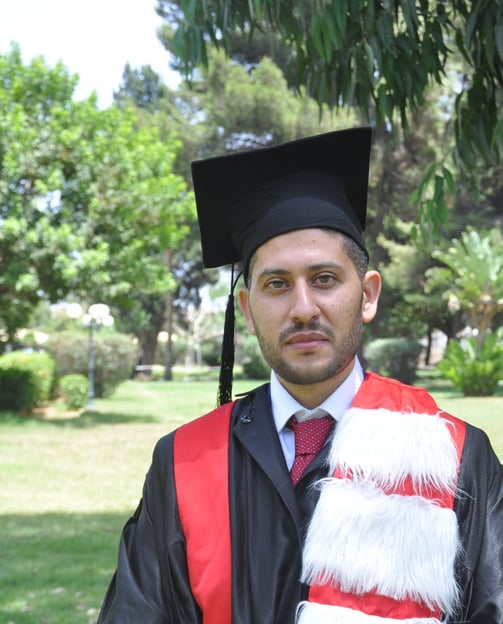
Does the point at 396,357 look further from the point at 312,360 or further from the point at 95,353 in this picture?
the point at 312,360

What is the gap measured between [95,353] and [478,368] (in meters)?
11.1

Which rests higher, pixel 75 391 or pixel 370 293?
pixel 370 293

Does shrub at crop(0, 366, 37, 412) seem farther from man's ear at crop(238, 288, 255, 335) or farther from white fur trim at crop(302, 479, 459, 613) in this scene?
white fur trim at crop(302, 479, 459, 613)

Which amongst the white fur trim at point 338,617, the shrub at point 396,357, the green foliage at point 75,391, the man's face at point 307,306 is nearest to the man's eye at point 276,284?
the man's face at point 307,306

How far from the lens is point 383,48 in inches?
140

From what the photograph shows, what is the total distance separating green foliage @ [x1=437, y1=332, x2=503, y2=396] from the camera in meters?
24.6

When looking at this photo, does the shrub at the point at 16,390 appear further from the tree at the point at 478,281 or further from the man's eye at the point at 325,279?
the man's eye at the point at 325,279

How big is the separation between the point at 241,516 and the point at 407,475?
1.33 ft

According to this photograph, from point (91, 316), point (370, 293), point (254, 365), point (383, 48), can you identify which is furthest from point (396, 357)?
point (370, 293)

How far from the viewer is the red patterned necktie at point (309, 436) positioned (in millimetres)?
2104

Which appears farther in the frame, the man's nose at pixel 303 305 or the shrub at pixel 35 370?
the shrub at pixel 35 370

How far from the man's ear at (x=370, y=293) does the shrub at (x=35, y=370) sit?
1920 centimetres

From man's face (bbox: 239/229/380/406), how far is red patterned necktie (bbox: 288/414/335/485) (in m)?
0.09

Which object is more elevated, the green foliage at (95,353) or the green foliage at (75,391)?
the green foliage at (95,353)
